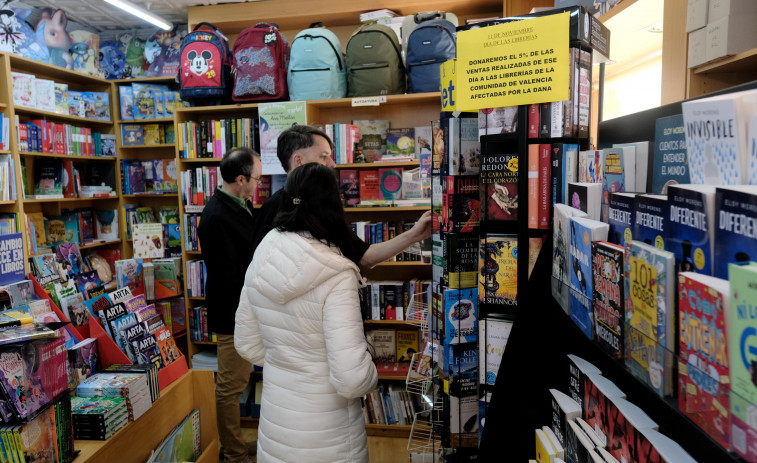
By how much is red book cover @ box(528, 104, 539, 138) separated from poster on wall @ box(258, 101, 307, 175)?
7.77ft

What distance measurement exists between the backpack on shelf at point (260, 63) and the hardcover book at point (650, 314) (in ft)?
10.6

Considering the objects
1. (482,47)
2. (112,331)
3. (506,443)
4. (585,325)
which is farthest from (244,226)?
(585,325)

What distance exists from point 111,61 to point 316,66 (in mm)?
2840

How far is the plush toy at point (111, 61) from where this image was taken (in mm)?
5066

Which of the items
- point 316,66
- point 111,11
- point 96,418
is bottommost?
point 96,418

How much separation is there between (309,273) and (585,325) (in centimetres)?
86

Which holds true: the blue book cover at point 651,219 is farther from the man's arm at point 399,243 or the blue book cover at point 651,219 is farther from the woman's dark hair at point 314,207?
the man's arm at point 399,243

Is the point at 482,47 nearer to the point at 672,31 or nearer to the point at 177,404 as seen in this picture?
the point at 672,31

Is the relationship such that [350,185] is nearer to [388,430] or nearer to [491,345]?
[388,430]

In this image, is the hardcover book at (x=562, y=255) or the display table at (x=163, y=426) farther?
the display table at (x=163, y=426)

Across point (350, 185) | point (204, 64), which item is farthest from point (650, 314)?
point (204, 64)

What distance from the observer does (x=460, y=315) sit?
5.45ft

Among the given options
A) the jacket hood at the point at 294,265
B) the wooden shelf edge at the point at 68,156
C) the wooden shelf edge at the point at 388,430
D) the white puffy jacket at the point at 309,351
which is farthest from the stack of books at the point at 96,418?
the wooden shelf edge at the point at 68,156

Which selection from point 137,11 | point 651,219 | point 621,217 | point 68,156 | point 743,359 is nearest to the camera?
point 743,359
